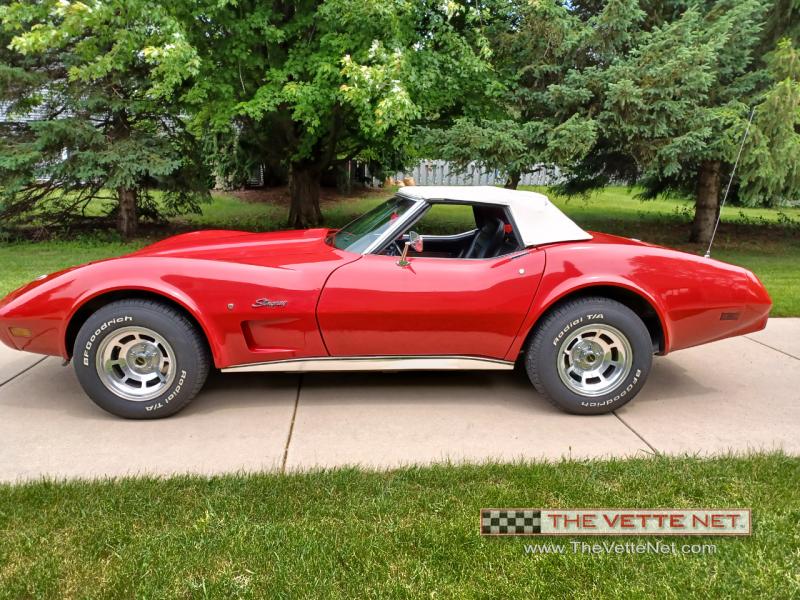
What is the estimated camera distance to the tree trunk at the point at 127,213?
35.8ft

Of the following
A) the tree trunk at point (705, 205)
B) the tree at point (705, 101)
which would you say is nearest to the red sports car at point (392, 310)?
the tree at point (705, 101)

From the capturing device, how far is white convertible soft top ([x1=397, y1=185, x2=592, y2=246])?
3951 mm

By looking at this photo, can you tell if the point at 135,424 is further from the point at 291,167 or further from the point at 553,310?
the point at 291,167

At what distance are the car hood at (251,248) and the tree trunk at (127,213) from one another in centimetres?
709

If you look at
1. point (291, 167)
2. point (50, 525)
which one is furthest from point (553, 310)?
point (291, 167)

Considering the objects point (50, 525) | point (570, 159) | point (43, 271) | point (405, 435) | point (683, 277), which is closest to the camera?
point (50, 525)

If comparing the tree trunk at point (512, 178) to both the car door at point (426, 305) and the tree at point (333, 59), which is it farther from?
the car door at point (426, 305)

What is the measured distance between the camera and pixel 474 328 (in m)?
3.81

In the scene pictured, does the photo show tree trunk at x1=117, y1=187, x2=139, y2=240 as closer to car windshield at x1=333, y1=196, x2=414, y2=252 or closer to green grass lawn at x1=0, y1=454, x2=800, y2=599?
car windshield at x1=333, y1=196, x2=414, y2=252

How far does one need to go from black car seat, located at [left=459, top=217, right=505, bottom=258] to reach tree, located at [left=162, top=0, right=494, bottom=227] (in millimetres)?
3142

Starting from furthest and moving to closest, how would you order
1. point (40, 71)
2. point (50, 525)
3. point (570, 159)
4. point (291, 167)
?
point (291, 167) < point (40, 71) < point (570, 159) < point (50, 525)

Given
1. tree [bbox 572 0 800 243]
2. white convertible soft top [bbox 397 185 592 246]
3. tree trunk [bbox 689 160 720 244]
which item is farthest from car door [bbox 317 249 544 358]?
tree trunk [bbox 689 160 720 244]

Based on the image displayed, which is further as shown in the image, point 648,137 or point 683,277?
point 648,137

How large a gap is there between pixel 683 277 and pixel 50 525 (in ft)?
12.1
